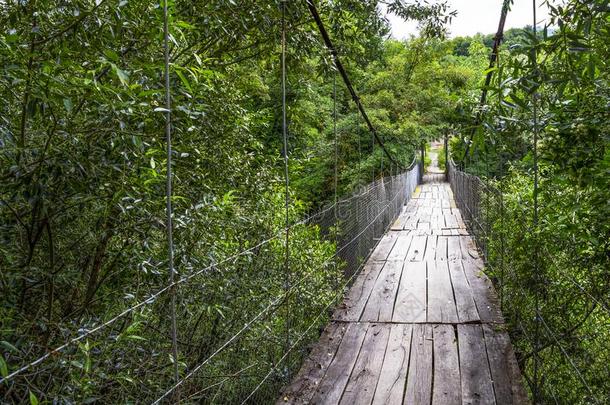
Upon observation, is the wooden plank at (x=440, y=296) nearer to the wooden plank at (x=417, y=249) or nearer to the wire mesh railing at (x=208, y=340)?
the wooden plank at (x=417, y=249)

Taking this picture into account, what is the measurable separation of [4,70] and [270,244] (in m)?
1.53

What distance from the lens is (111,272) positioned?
4.96 ft

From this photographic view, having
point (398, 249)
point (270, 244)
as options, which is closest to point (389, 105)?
point (398, 249)

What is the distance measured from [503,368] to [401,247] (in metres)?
2.68

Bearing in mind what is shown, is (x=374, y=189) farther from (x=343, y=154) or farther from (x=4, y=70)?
(x=343, y=154)

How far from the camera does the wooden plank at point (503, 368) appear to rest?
1.72 metres

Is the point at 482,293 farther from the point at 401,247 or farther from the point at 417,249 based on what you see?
the point at 401,247

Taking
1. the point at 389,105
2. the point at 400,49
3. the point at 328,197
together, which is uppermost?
the point at 400,49

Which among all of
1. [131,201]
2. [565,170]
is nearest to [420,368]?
[565,170]

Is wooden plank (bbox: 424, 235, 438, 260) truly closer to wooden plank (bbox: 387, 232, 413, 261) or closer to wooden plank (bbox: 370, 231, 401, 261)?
wooden plank (bbox: 387, 232, 413, 261)

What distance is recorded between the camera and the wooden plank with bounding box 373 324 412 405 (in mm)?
1771

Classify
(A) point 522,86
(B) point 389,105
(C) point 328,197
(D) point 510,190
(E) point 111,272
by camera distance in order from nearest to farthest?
(A) point 522,86 → (E) point 111,272 → (D) point 510,190 → (C) point 328,197 → (B) point 389,105

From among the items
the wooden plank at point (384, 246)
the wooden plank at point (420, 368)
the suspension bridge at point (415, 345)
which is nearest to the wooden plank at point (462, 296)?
the suspension bridge at point (415, 345)

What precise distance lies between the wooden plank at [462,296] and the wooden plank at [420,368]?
26cm
